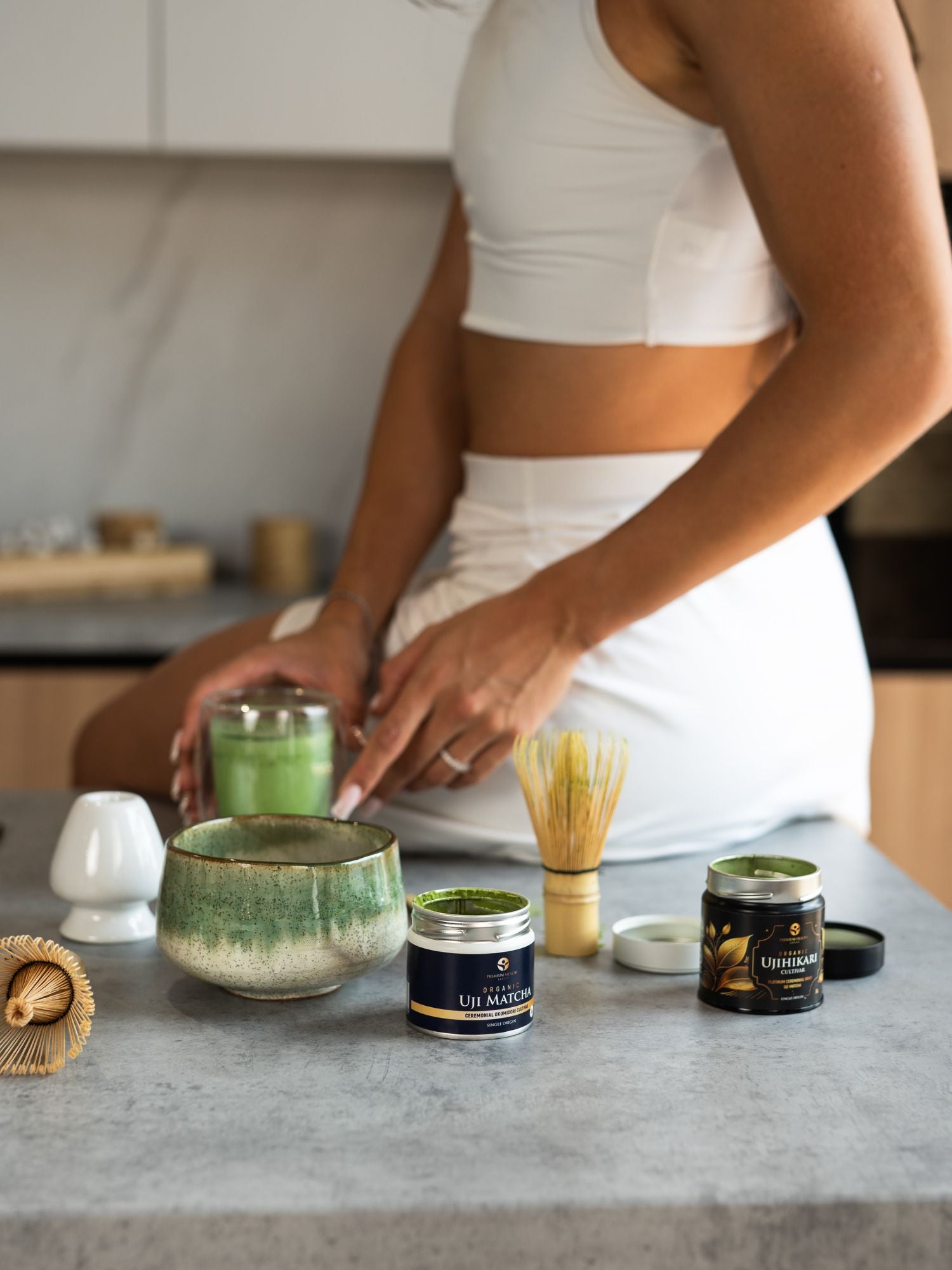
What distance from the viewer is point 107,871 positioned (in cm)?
86

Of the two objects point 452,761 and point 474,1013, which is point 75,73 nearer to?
point 452,761

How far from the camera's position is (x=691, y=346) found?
111cm

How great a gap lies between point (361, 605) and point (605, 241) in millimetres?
376

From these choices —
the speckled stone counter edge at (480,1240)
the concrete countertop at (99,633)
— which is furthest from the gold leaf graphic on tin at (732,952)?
the concrete countertop at (99,633)

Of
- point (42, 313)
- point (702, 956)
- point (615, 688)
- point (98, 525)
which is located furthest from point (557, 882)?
point (42, 313)

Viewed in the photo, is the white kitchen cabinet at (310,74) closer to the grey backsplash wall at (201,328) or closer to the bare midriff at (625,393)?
the grey backsplash wall at (201,328)

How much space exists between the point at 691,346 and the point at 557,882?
1.55 ft

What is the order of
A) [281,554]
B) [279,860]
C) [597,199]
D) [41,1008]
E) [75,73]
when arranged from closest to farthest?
[41,1008] < [279,860] < [597,199] < [75,73] < [281,554]

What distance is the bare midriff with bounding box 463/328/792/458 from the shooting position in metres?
1.11

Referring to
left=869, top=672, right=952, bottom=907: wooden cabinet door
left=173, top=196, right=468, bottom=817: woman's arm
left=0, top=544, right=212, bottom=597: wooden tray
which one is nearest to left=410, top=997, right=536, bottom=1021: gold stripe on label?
left=173, top=196, right=468, bottom=817: woman's arm

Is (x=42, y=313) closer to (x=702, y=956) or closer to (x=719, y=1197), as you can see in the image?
(x=702, y=956)

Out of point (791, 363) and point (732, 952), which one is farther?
point (791, 363)

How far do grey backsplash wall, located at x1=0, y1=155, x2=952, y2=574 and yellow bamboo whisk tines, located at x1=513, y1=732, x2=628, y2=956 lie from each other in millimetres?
1814

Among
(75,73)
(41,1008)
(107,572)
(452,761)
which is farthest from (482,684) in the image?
(75,73)
